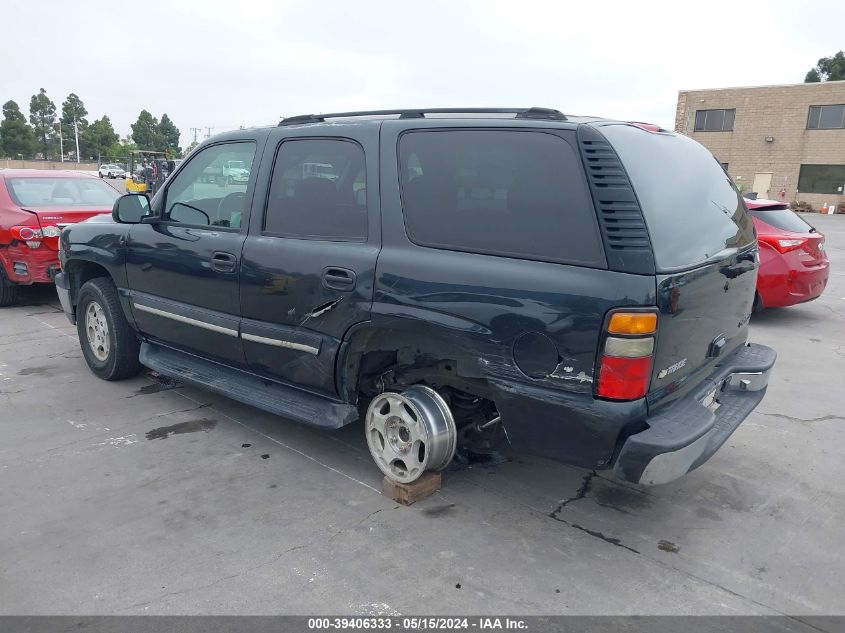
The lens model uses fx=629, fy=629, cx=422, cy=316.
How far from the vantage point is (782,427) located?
14.7ft

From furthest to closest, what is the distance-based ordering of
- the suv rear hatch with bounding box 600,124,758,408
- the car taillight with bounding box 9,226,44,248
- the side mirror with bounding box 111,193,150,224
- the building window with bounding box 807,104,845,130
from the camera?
the building window with bounding box 807,104,845,130, the car taillight with bounding box 9,226,44,248, the side mirror with bounding box 111,193,150,224, the suv rear hatch with bounding box 600,124,758,408

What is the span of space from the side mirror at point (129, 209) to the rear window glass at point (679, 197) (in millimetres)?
3289

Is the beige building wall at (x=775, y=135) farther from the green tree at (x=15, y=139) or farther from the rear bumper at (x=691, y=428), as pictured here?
the green tree at (x=15, y=139)

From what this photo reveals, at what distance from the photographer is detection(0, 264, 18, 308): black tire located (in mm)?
7668

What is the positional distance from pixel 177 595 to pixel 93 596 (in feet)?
1.12

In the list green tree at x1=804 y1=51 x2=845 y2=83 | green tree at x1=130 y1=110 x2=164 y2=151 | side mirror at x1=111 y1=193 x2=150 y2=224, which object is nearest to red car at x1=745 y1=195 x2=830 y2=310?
side mirror at x1=111 y1=193 x2=150 y2=224

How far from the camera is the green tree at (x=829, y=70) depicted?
62.9 metres

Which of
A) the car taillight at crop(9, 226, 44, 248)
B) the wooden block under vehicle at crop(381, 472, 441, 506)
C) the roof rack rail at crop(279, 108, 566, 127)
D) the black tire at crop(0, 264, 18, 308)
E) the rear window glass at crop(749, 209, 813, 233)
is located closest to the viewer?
the roof rack rail at crop(279, 108, 566, 127)

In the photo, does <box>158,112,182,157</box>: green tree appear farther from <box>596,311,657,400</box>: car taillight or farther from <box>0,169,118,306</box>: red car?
<box>596,311,657,400</box>: car taillight

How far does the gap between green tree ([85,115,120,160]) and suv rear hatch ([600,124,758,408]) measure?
101 meters

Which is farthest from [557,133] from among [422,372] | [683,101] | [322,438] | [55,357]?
[683,101]

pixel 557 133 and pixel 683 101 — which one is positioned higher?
pixel 683 101

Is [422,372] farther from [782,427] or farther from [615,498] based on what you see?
[782,427]

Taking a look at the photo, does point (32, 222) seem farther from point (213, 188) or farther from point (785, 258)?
point (785, 258)
